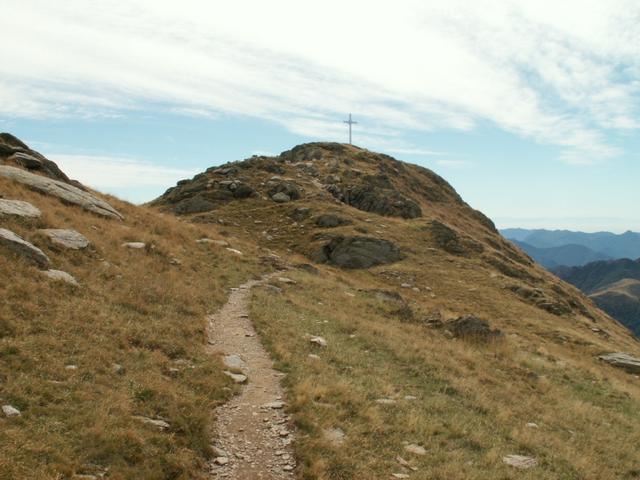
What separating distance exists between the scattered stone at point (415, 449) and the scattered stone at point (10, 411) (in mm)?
8831

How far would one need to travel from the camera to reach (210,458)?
1028 centimetres

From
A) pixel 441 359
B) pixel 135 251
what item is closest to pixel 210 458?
pixel 441 359

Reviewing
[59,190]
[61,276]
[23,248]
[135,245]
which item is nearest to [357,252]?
[135,245]

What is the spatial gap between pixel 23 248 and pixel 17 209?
4858mm

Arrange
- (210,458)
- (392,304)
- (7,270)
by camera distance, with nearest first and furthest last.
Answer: (210,458) → (7,270) → (392,304)

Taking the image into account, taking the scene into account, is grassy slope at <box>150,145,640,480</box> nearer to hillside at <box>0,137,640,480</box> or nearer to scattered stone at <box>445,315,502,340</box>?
hillside at <box>0,137,640,480</box>

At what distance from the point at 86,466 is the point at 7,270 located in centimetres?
964

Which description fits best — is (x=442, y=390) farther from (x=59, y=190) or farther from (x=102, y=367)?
(x=59, y=190)

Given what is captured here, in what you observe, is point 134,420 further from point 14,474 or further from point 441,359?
point 441,359

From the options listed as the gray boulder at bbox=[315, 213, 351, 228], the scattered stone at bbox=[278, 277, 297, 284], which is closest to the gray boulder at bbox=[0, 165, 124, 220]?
the scattered stone at bbox=[278, 277, 297, 284]

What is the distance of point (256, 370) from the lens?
15695 millimetres

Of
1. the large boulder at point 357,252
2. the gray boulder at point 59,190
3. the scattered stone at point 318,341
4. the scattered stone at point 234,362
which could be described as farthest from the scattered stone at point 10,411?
the large boulder at point 357,252

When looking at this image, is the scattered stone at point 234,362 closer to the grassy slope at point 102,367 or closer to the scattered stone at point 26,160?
the grassy slope at point 102,367

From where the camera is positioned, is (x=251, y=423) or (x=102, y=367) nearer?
(x=251, y=423)
